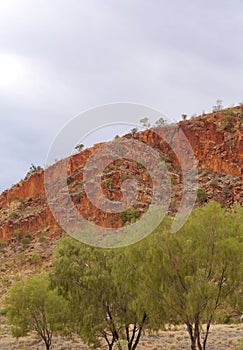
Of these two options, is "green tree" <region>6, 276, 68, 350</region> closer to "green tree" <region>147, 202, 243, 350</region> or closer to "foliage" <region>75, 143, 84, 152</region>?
"green tree" <region>147, 202, 243, 350</region>

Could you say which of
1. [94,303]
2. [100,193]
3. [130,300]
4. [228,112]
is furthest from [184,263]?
[228,112]

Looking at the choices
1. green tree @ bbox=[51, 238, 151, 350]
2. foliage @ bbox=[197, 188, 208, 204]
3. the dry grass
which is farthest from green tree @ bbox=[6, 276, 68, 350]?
foliage @ bbox=[197, 188, 208, 204]

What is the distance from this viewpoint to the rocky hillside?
186 feet

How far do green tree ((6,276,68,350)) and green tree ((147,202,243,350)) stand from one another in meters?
10.9

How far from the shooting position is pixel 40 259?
56.8 metres

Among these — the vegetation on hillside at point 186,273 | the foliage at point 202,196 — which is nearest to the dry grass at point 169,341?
the vegetation on hillside at point 186,273

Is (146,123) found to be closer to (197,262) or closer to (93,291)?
(93,291)

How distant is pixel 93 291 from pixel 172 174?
1549 inches

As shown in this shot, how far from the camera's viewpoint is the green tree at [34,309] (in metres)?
28.0

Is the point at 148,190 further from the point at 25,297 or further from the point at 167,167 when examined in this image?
the point at 25,297

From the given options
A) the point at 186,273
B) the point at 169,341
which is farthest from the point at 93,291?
the point at 169,341

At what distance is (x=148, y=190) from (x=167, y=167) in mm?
4379

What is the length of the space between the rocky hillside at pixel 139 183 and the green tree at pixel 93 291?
27.6 meters

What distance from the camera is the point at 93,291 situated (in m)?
23.7
